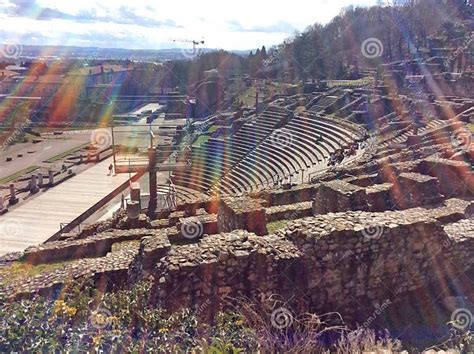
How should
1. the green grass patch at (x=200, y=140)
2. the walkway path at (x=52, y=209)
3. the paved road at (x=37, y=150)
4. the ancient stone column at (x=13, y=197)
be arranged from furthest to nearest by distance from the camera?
1. the paved road at (x=37, y=150)
2. the green grass patch at (x=200, y=140)
3. the ancient stone column at (x=13, y=197)
4. the walkway path at (x=52, y=209)

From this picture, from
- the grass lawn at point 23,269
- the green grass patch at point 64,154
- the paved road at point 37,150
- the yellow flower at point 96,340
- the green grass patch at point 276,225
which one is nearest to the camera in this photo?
the yellow flower at point 96,340

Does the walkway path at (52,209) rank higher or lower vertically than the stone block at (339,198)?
lower

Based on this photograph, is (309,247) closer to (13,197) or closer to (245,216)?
(245,216)

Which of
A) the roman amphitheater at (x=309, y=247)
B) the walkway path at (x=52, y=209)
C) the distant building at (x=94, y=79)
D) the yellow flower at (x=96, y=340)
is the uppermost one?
the distant building at (x=94, y=79)

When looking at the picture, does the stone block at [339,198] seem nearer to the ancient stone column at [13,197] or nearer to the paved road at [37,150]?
the ancient stone column at [13,197]

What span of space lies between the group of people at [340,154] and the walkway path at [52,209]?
568 inches

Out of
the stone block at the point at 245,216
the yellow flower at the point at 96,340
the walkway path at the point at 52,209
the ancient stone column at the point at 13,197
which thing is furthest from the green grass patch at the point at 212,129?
the yellow flower at the point at 96,340

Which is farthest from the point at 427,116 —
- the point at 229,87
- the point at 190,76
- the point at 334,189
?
the point at 190,76

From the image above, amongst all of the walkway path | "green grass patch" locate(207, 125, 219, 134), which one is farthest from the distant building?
the walkway path

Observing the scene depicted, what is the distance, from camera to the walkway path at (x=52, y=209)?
1962 cm

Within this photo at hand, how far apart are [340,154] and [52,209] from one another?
56.5 ft

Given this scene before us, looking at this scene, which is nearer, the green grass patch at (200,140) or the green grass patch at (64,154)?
the green grass patch at (200,140)

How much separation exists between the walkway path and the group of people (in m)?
14.4

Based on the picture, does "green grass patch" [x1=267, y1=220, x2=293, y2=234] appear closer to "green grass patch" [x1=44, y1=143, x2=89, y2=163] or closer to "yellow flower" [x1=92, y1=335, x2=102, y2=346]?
"yellow flower" [x1=92, y1=335, x2=102, y2=346]
